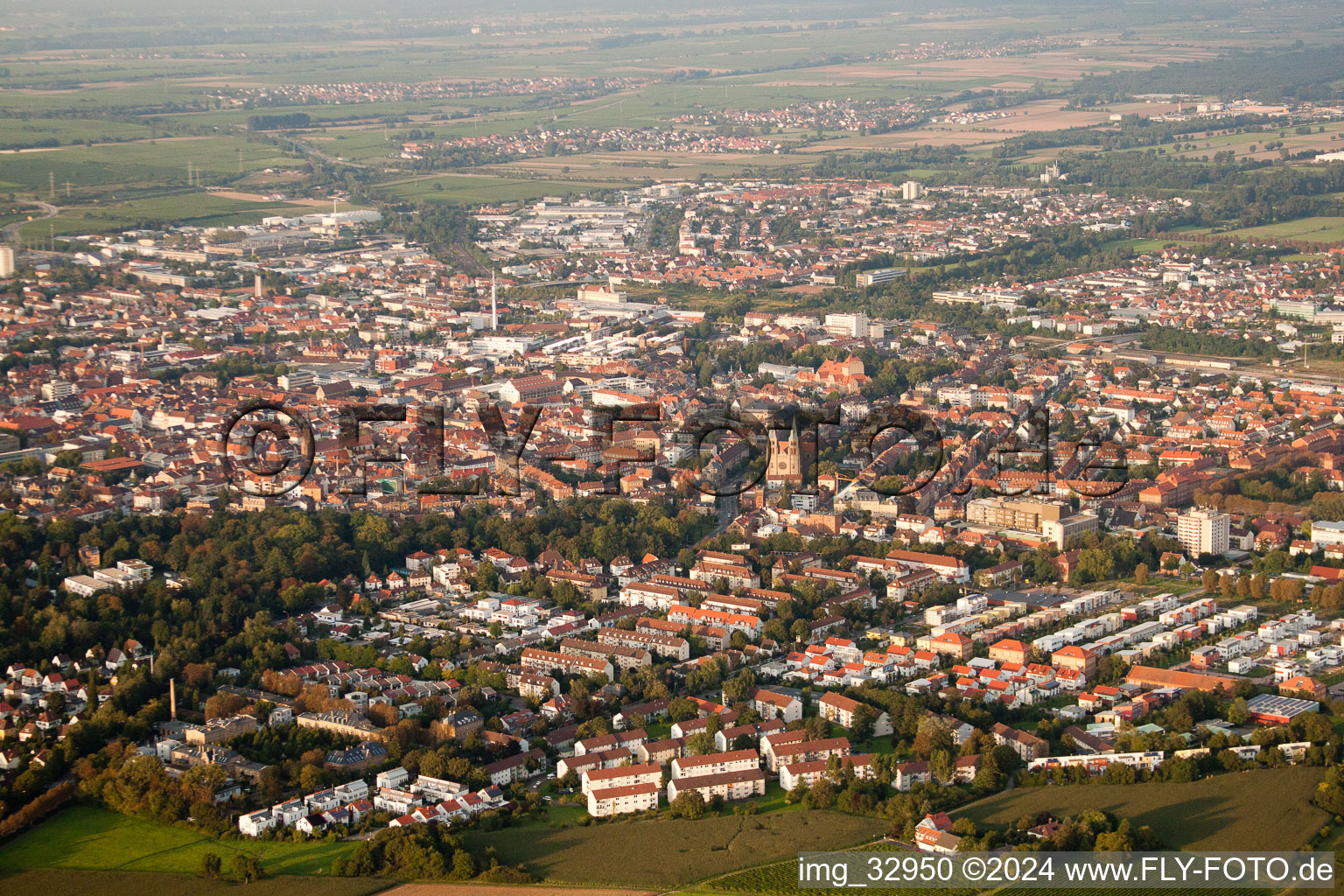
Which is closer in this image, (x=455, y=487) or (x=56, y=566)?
(x=56, y=566)

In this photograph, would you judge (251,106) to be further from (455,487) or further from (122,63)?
(455,487)

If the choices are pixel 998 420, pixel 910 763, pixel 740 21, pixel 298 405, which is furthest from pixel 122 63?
pixel 910 763

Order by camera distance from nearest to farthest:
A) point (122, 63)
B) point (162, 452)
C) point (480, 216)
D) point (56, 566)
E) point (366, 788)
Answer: point (366, 788) < point (56, 566) < point (162, 452) < point (480, 216) < point (122, 63)

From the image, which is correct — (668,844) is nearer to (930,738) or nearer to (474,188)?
(930,738)

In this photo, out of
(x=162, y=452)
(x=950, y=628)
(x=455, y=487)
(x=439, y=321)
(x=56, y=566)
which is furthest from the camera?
(x=439, y=321)

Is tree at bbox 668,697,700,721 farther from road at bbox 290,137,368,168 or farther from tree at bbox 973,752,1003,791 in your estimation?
road at bbox 290,137,368,168

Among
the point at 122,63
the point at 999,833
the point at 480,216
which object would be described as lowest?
the point at 999,833
